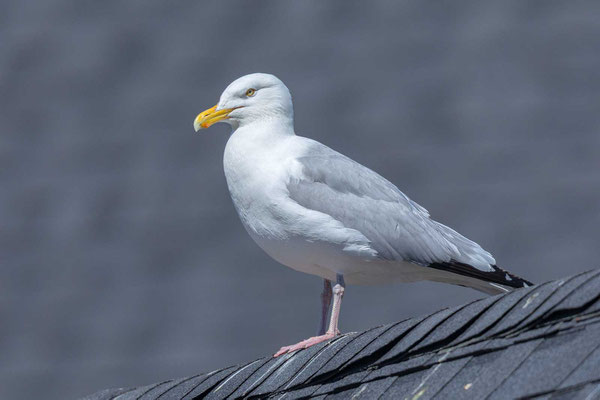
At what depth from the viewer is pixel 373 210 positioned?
6.83 m

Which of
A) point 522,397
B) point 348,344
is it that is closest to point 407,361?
point 348,344

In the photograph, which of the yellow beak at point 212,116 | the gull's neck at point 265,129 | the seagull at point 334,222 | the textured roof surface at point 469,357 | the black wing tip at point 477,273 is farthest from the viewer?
the yellow beak at point 212,116

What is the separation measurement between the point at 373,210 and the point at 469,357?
261cm

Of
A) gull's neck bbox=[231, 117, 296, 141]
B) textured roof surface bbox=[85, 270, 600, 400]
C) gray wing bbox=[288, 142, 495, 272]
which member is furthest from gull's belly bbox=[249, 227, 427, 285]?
textured roof surface bbox=[85, 270, 600, 400]

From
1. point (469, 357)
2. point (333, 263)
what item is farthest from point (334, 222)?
point (469, 357)

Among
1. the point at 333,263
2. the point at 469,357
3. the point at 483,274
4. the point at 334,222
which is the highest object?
the point at 334,222

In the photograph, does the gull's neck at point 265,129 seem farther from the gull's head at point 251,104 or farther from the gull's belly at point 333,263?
the gull's belly at point 333,263

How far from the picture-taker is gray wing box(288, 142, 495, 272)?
6707 mm

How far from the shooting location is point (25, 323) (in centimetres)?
1266

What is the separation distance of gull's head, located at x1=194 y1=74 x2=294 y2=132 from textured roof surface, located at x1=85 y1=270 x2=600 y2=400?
7.19 ft

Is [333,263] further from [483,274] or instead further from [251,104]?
[251,104]

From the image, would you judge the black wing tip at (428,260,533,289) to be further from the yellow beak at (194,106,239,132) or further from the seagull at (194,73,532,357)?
the yellow beak at (194,106,239,132)

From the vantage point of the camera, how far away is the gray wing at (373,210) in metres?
6.71

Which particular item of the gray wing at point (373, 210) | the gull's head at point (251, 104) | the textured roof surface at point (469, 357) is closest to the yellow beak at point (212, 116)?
the gull's head at point (251, 104)
